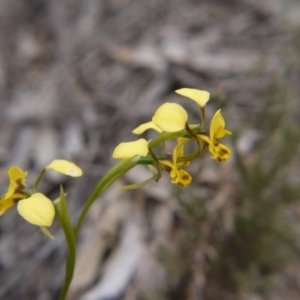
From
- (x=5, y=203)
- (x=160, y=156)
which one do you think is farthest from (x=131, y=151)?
(x=5, y=203)

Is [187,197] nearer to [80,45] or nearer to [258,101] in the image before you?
[258,101]

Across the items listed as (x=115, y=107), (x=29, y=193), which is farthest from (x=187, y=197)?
A: (x=29, y=193)

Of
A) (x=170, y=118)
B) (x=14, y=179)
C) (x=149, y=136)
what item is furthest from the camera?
(x=149, y=136)

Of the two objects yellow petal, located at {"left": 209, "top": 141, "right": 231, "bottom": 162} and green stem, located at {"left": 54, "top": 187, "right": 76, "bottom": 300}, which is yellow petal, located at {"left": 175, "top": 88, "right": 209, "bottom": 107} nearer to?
yellow petal, located at {"left": 209, "top": 141, "right": 231, "bottom": 162}

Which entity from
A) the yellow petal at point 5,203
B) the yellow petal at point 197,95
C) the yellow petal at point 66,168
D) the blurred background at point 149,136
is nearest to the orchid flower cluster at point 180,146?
the yellow petal at point 197,95

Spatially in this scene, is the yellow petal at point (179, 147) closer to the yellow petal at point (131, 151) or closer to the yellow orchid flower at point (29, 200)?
the yellow petal at point (131, 151)

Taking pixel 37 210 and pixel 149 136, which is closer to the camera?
pixel 37 210

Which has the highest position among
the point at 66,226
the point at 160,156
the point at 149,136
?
the point at 160,156

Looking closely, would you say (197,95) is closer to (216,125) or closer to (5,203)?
(216,125)
